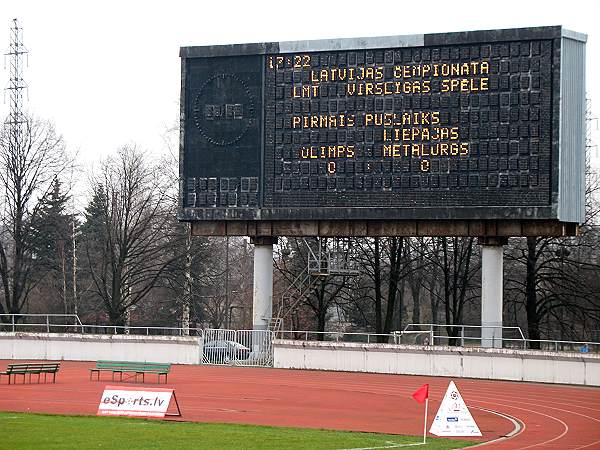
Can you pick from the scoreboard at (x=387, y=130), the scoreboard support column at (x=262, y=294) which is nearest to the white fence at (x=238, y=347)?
the scoreboard support column at (x=262, y=294)

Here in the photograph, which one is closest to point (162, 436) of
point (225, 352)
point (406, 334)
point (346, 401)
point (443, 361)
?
point (346, 401)

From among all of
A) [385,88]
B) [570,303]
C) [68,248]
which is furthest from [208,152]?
[68,248]

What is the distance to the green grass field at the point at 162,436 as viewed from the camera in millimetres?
19859

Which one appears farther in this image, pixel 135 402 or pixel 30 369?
pixel 30 369

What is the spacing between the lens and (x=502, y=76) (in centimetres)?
3869

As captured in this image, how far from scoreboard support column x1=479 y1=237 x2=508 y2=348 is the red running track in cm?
233

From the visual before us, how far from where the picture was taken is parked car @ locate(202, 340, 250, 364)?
47094mm

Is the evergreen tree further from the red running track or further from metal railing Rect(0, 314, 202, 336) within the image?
the red running track

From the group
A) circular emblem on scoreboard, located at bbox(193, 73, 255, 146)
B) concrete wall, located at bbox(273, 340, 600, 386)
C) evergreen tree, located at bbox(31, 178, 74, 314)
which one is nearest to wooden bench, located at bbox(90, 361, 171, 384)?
concrete wall, located at bbox(273, 340, 600, 386)

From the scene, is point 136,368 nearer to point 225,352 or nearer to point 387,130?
point 225,352

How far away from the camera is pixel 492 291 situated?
139 ft

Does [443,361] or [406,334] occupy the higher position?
[406,334]

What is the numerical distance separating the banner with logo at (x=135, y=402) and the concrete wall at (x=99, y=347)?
21.2 metres

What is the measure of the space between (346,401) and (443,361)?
36.4 ft
